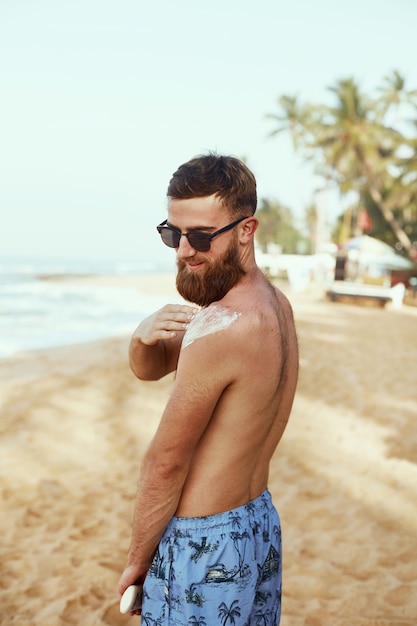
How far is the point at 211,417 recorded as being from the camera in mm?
1556

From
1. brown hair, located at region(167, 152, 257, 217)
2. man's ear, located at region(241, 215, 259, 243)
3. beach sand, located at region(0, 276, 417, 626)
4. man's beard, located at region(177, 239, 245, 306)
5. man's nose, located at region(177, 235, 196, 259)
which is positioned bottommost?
beach sand, located at region(0, 276, 417, 626)

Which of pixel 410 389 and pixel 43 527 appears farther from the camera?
pixel 410 389

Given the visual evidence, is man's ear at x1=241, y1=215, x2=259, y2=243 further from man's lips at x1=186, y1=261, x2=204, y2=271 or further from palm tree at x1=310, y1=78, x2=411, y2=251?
palm tree at x1=310, y1=78, x2=411, y2=251

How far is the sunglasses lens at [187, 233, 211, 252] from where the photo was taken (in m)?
1.54

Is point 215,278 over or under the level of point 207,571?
over

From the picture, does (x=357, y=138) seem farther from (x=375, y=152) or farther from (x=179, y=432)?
(x=179, y=432)

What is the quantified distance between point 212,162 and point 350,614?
299cm

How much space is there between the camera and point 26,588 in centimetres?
345

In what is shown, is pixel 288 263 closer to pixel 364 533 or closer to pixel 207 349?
pixel 364 533

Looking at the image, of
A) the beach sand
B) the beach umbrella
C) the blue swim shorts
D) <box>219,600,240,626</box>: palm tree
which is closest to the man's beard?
the blue swim shorts

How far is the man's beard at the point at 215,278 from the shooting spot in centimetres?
157

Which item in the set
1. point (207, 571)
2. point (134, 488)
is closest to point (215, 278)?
point (207, 571)

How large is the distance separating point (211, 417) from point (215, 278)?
0.41m

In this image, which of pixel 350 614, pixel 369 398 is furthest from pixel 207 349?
pixel 369 398
